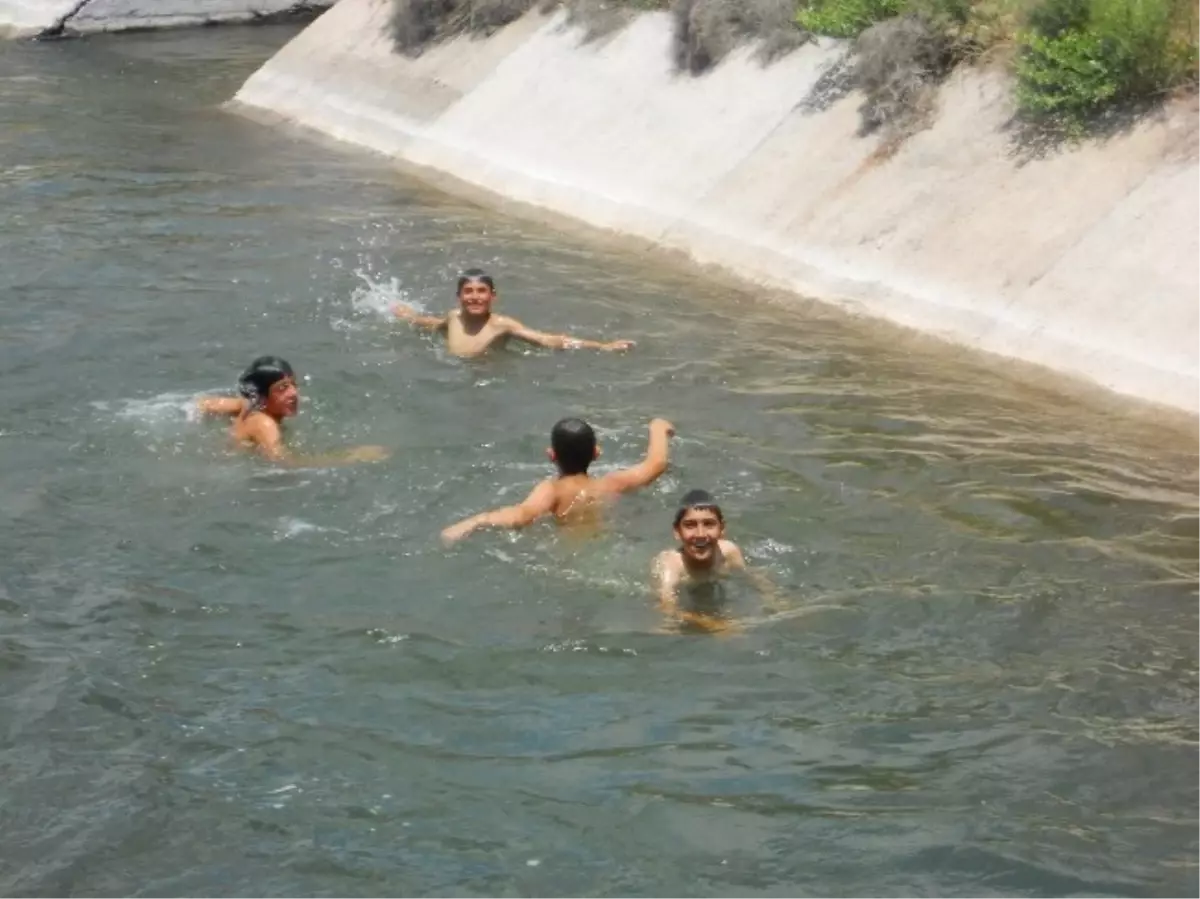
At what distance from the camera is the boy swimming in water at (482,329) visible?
42.7 feet

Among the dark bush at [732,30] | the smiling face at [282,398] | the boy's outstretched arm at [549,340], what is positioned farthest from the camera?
the dark bush at [732,30]

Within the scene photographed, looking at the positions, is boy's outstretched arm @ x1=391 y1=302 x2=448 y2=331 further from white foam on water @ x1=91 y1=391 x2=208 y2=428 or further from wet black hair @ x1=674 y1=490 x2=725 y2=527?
wet black hair @ x1=674 y1=490 x2=725 y2=527

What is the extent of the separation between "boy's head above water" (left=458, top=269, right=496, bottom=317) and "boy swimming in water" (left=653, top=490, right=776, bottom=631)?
13.8 feet

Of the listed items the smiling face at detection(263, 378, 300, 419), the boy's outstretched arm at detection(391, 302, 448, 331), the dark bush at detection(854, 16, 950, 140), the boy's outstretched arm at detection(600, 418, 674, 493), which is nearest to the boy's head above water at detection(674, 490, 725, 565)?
the boy's outstretched arm at detection(600, 418, 674, 493)

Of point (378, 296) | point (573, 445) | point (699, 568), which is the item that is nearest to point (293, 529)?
point (573, 445)

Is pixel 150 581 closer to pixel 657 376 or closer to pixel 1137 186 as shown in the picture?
pixel 657 376

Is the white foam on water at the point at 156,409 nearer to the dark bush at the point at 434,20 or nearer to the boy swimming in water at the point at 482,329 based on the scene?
the boy swimming in water at the point at 482,329

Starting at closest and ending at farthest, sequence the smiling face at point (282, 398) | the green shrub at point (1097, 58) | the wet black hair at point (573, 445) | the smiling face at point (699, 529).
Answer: the smiling face at point (699, 529) → the wet black hair at point (573, 445) → the smiling face at point (282, 398) → the green shrub at point (1097, 58)

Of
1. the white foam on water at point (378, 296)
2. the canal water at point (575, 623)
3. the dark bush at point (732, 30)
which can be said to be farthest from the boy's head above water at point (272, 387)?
the dark bush at point (732, 30)

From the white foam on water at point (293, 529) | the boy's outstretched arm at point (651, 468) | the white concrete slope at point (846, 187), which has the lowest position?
the white foam on water at point (293, 529)

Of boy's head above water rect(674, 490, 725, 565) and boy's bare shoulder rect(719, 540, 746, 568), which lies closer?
boy's head above water rect(674, 490, 725, 565)

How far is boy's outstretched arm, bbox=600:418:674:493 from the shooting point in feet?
33.7

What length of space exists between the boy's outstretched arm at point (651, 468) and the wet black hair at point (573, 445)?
10.7 inches

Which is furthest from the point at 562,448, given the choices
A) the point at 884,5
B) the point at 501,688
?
the point at 884,5
